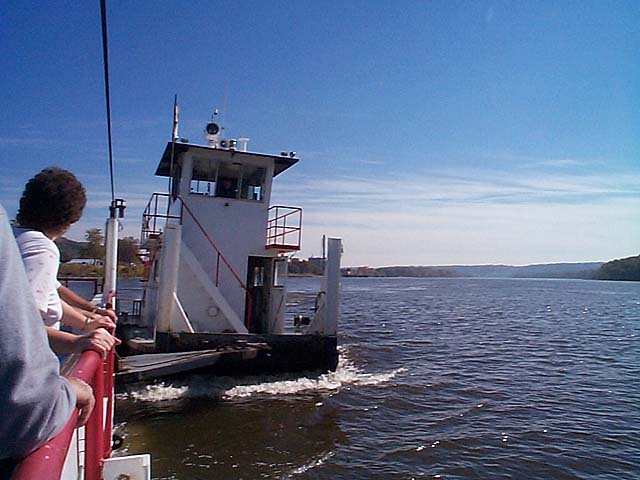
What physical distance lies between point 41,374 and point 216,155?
1207cm

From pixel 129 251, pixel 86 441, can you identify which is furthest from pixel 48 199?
pixel 129 251

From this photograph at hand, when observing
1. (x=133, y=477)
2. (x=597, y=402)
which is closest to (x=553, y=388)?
(x=597, y=402)

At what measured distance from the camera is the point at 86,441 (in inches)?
106

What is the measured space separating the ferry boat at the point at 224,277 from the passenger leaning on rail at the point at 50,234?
291 inches

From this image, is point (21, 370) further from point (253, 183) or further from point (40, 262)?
point (253, 183)

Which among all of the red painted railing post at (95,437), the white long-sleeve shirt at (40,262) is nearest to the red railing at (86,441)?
the red painted railing post at (95,437)

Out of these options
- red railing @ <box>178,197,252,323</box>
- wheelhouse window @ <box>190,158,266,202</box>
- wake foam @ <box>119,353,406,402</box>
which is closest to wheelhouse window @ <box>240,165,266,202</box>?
wheelhouse window @ <box>190,158,266,202</box>

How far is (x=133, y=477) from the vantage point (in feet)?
10.6

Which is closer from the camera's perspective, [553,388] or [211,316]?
[211,316]

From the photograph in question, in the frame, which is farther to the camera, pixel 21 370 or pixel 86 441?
pixel 86 441

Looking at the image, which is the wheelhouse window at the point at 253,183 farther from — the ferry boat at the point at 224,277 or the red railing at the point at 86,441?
the red railing at the point at 86,441

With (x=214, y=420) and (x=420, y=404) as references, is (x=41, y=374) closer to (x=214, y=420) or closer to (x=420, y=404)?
(x=214, y=420)

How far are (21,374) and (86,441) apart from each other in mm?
1692

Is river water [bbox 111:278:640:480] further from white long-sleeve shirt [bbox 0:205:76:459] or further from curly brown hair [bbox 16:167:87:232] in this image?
white long-sleeve shirt [bbox 0:205:76:459]
